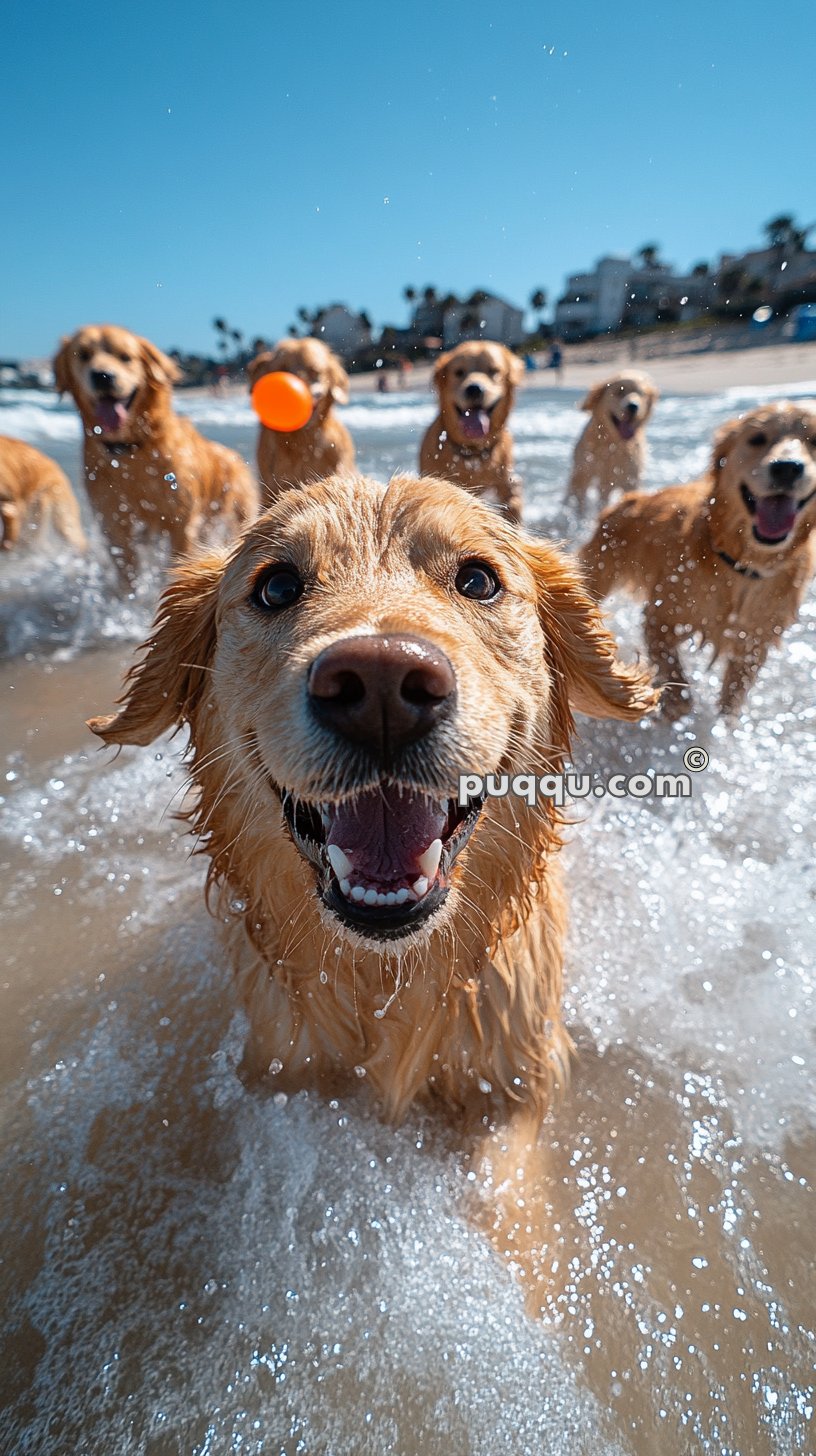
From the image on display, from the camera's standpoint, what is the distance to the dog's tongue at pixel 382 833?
5.39ft

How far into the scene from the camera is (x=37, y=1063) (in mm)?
2512

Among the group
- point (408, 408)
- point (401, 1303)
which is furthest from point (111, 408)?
point (408, 408)

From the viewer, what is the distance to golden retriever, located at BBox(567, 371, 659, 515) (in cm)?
878

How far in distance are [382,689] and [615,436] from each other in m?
8.60

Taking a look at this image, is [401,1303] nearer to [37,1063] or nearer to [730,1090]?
[730,1090]

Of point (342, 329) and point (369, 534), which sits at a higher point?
point (342, 329)

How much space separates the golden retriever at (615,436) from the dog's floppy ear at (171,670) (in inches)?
307

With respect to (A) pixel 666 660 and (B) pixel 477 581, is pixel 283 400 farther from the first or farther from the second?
(B) pixel 477 581

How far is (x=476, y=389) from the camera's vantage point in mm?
6715

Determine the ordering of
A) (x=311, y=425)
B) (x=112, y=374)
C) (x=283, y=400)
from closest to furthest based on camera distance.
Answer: (x=112, y=374) < (x=283, y=400) < (x=311, y=425)

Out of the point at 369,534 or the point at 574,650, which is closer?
the point at 369,534

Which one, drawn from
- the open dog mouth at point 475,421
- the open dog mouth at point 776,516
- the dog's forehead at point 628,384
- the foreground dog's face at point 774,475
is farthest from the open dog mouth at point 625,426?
the open dog mouth at point 776,516

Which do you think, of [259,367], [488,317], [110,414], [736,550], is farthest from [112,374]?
[488,317]

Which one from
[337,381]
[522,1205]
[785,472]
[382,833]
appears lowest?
[522,1205]
